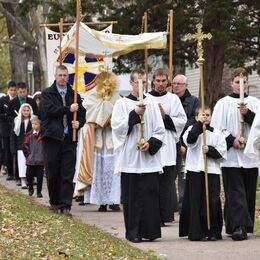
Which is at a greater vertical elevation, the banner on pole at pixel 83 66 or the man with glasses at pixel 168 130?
the banner on pole at pixel 83 66

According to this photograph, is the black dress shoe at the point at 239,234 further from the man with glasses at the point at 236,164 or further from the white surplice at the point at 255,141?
the white surplice at the point at 255,141

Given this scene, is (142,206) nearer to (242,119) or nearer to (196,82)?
(242,119)

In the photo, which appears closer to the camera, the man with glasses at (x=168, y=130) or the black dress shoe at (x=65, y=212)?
the man with glasses at (x=168, y=130)

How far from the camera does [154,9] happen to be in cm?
2306

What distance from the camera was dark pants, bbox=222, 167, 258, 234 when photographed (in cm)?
1108

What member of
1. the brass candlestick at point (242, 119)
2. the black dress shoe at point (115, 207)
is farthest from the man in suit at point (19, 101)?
the brass candlestick at point (242, 119)

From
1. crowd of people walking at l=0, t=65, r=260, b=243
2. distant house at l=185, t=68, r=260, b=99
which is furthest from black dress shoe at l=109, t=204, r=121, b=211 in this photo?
distant house at l=185, t=68, r=260, b=99

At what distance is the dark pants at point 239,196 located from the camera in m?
11.1

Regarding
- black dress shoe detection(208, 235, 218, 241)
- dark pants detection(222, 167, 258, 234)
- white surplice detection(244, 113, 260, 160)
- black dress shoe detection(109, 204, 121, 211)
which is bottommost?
black dress shoe detection(109, 204, 121, 211)

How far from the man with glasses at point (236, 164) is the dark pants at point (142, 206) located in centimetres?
89

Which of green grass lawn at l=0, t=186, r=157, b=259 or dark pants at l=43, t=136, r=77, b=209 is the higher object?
dark pants at l=43, t=136, r=77, b=209

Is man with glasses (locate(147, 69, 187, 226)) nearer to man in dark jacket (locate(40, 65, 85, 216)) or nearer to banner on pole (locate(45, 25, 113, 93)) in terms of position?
man in dark jacket (locate(40, 65, 85, 216))

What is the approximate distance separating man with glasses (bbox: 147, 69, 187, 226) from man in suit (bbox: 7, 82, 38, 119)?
657 cm

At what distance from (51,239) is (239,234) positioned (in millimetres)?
2320
